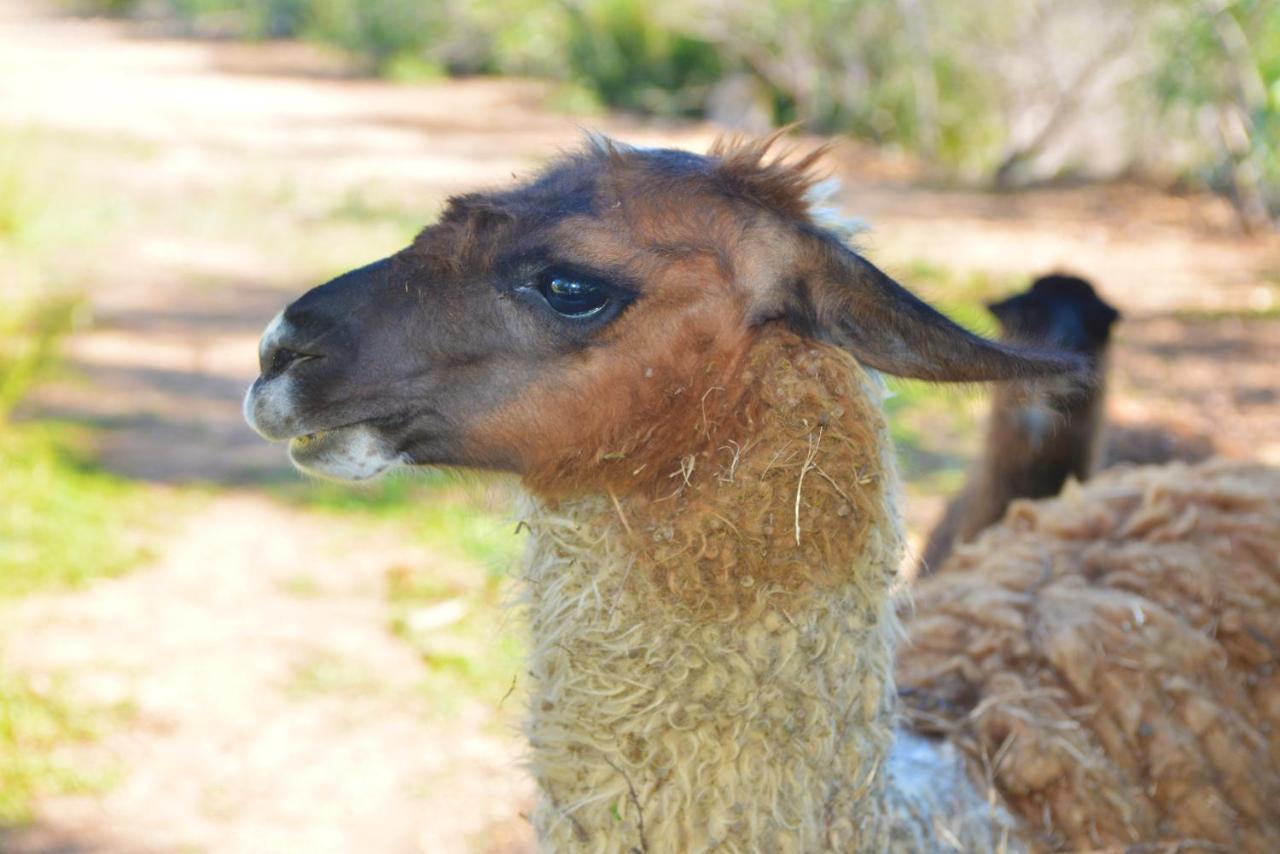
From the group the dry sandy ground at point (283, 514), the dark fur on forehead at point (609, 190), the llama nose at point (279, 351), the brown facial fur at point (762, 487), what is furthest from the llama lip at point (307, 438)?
the dry sandy ground at point (283, 514)

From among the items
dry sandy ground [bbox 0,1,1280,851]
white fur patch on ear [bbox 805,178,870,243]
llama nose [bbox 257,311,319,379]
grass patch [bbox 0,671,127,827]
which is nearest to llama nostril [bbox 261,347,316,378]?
llama nose [bbox 257,311,319,379]

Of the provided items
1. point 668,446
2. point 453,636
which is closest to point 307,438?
point 668,446

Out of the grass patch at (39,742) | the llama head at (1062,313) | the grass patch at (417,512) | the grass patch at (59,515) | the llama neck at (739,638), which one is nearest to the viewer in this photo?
the llama neck at (739,638)

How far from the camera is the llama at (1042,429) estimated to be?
386 cm

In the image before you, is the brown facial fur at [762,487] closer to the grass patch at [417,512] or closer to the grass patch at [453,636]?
the grass patch at [453,636]

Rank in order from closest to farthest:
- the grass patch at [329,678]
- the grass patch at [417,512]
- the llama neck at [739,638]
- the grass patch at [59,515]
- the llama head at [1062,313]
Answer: the llama neck at [739,638], the llama head at [1062,313], the grass patch at [329,678], the grass patch at [59,515], the grass patch at [417,512]

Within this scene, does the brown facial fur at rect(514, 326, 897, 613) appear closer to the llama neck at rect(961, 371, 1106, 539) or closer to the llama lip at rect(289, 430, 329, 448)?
the llama lip at rect(289, 430, 329, 448)

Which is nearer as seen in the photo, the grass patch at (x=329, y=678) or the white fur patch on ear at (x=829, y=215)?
the white fur patch on ear at (x=829, y=215)

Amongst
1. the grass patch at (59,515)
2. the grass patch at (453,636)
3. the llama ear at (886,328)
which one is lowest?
the grass patch at (453,636)

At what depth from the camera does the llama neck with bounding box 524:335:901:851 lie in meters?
2.09

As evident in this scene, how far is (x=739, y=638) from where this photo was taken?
210 centimetres

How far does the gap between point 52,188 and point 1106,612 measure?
403 inches

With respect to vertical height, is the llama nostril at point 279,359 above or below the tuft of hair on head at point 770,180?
below

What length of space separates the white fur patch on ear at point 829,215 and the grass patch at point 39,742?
3165 mm
